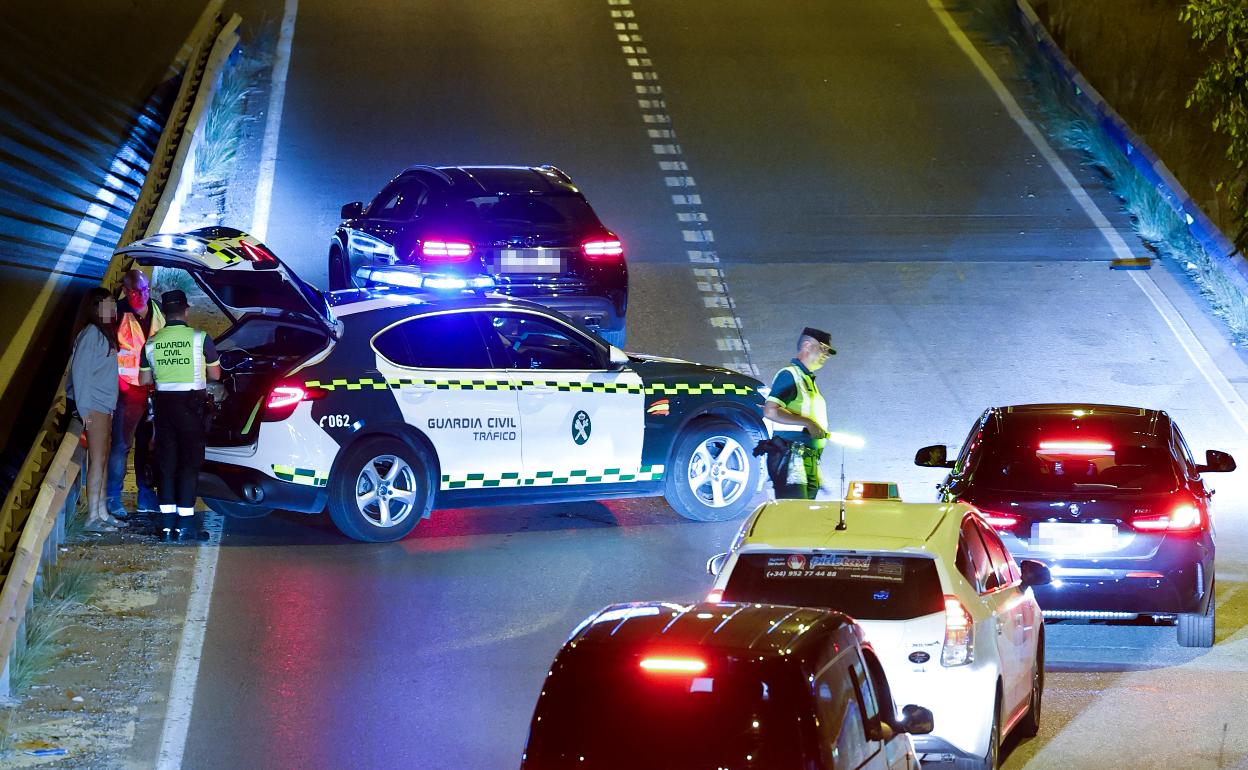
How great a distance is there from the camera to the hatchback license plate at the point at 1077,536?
11391mm

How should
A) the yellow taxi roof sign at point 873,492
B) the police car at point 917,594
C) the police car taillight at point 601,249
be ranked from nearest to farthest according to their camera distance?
the police car at point 917,594, the yellow taxi roof sign at point 873,492, the police car taillight at point 601,249

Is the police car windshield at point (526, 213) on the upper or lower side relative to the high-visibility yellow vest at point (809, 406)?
upper

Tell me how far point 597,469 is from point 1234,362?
758 centimetres

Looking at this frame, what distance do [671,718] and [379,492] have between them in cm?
742

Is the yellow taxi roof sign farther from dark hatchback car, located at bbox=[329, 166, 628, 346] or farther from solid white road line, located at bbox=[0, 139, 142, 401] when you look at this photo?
solid white road line, located at bbox=[0, 139, 142, 401]

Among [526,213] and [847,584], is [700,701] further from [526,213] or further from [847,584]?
[526,213]

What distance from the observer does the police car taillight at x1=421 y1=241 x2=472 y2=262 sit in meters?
16.4

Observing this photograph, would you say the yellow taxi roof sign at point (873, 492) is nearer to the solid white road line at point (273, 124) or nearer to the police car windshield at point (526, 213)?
the police car windshield at point (526, 213)

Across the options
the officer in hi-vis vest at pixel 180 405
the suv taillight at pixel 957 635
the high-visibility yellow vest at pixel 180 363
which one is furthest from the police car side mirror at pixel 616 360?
the suv taillight at pixel 957 635

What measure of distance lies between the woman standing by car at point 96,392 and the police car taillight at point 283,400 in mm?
1194

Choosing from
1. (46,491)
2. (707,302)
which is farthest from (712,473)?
(707,302)

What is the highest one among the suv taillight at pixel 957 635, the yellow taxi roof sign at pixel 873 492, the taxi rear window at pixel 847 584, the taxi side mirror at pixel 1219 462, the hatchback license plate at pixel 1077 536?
the taxi side mirror at pixel 1219 462

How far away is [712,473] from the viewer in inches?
568

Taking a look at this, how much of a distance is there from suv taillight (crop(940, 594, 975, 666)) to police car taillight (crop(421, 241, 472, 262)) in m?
8.67
